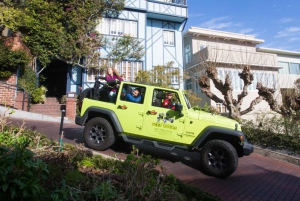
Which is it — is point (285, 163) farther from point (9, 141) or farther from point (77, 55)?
point (77, 55)

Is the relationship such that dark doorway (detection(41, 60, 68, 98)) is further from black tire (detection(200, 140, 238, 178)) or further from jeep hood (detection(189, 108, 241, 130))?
black tire (detection(200, 140, 238, 178))

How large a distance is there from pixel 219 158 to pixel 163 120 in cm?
170

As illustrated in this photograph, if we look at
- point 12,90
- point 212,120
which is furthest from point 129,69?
point 212,120

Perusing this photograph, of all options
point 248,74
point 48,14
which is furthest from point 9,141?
point 48,14

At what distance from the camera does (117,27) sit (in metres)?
16.9

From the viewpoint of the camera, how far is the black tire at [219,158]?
475cm

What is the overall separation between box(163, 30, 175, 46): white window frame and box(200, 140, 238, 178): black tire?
49.6 ft

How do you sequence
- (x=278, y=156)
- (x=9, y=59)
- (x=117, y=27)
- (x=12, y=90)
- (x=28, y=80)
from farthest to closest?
(x=117, y=27)
(x=28, y=80)
(x=12, y=90)
(x=9, y=59)
(x=278, y=156)

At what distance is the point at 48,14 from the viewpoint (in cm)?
1389

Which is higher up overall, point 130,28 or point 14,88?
point 130,28

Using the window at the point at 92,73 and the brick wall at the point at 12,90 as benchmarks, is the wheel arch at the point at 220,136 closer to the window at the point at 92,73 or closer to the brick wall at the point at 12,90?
the brick wall at the point at 12,90

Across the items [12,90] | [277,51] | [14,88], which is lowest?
[12,90]

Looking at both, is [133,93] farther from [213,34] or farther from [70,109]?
[213,34]

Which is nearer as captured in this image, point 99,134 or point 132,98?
point 132,98
